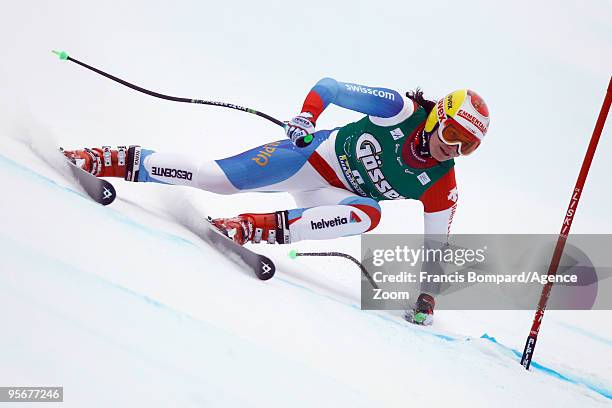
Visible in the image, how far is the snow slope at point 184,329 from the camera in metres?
1.94

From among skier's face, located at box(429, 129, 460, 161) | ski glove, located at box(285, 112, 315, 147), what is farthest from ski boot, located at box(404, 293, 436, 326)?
ski glove, located at box(285, 112, 315, 147)

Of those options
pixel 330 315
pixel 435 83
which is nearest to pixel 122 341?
pixel 330 315

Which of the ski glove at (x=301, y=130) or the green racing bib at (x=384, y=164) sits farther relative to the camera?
the green racing bib at (x=384, y=164)

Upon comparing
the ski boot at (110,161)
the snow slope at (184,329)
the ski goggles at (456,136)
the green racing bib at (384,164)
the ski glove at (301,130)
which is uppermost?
the ski goggles at (456,136)

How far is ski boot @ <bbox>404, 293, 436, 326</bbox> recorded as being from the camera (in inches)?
149

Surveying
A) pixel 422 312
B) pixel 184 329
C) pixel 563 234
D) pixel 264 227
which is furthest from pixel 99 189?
pixel 563 234

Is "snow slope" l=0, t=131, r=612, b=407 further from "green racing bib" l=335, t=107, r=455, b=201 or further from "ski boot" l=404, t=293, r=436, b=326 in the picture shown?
"green racing bib" l=335, t=107, r=455, b=201

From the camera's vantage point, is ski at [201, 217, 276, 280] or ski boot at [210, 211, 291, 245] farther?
ski boot at [210, 211, 291, 245]

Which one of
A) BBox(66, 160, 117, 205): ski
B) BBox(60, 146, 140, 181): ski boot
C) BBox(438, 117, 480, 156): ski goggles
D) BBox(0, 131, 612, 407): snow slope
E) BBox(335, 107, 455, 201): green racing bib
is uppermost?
BBox(438, 117, 480, 156): ski goggles

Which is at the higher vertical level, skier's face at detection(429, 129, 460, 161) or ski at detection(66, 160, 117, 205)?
skier's face at detection(429, 129, 460, 161)

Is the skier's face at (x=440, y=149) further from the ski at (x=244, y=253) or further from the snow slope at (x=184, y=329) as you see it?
the ski at (x=244, y=253)

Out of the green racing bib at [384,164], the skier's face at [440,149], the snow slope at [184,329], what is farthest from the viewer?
the green racing bib at [384,164]

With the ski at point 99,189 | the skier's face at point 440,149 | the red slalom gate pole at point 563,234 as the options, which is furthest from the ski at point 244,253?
the red slalom gate pole at point 563,234

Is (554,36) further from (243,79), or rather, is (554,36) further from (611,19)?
(243,79)
